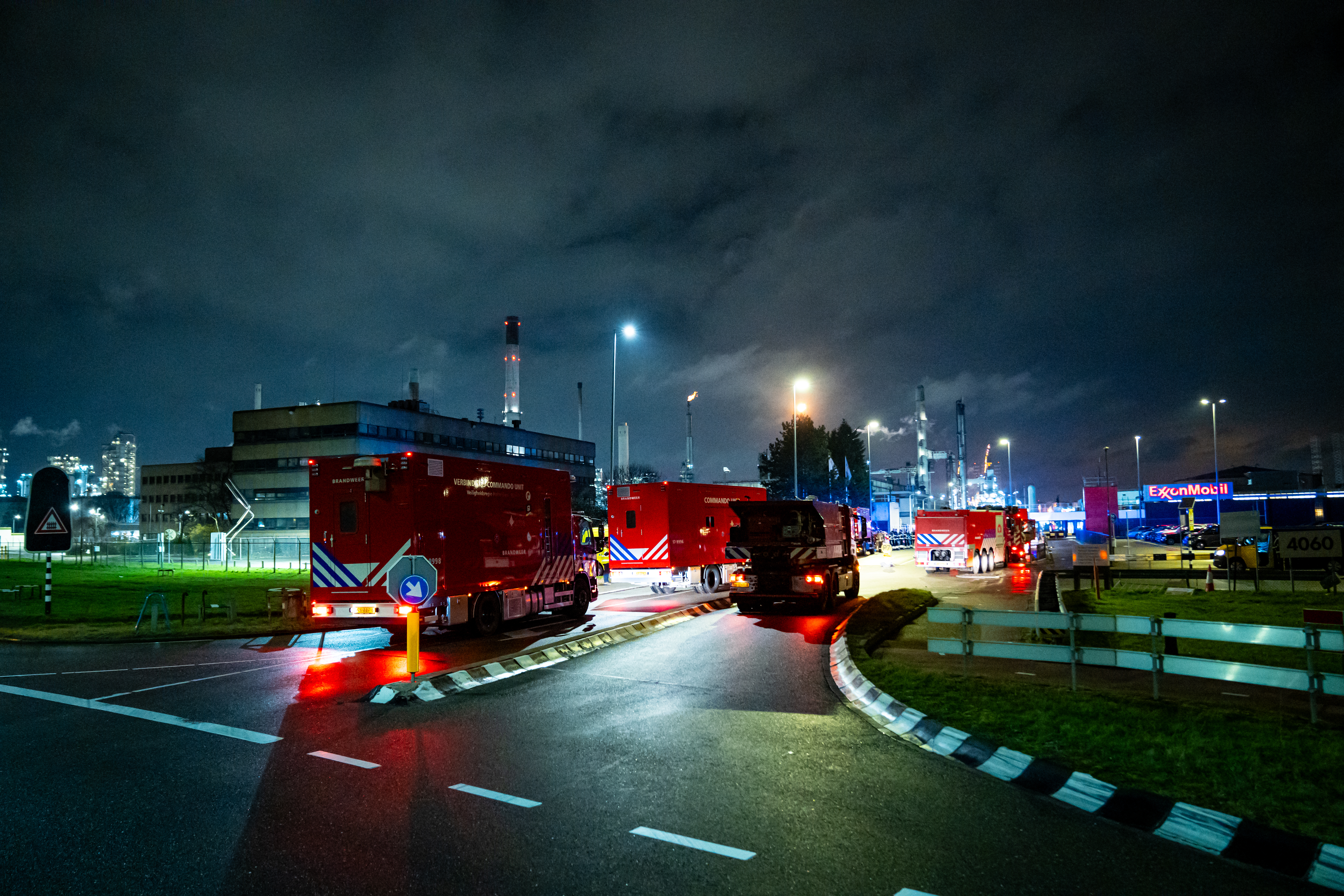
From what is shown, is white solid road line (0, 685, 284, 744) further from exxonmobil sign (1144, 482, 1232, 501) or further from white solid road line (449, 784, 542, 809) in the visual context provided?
exxonmobil sign (1144, 482, 1232, 501)

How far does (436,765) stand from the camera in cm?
698

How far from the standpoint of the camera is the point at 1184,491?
9088cm

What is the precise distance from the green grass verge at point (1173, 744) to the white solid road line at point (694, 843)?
123 inches

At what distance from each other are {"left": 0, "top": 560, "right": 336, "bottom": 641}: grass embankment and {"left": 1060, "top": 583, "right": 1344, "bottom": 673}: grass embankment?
56.1 ft

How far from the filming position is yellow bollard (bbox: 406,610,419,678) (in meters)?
10.6

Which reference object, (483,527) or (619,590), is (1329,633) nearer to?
(483,527)

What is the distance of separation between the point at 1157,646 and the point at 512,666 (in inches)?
332

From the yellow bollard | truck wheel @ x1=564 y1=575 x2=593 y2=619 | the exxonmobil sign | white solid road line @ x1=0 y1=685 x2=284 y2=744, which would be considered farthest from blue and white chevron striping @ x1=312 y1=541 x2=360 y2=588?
the exxonmobil sign

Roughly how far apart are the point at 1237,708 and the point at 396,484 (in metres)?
12.7

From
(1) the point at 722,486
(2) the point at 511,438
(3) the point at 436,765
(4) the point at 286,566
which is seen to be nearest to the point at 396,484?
(3) the point at 436,765

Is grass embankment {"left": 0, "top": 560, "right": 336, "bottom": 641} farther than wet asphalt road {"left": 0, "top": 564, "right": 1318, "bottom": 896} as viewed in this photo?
Yes

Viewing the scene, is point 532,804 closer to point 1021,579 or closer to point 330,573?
point 330,573

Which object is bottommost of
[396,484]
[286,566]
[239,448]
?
[286,566]

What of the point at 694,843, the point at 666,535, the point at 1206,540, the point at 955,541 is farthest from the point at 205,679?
the point at 1206,540
